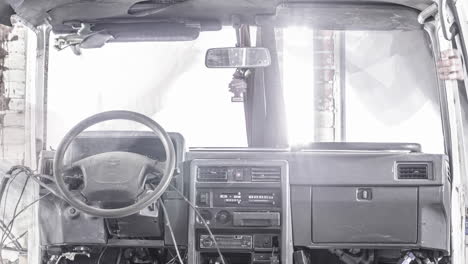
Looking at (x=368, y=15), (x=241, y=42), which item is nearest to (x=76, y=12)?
(x=241, y=42)

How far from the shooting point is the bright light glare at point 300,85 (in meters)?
5.68

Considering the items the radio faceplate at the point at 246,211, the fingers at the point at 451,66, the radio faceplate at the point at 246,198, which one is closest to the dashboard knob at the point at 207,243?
the radio faceplate at the point at 246,211

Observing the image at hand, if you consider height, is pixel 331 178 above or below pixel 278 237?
above

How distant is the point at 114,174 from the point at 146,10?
91cm

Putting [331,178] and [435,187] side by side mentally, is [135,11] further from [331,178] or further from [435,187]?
[435,187]

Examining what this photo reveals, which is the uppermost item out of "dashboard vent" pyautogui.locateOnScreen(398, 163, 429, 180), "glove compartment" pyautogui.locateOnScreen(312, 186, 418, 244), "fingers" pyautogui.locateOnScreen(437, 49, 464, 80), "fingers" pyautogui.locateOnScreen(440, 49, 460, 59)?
"fingers" pyautogui.locateOnScreen(440, 49, 460, 59)

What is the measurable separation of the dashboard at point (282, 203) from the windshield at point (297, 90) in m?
2.26

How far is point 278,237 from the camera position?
276 centimetres

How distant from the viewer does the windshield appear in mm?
5383

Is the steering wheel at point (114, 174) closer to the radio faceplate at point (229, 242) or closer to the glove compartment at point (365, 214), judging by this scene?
the radio faceplate at point (229, 242)

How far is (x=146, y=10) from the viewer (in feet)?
9.77

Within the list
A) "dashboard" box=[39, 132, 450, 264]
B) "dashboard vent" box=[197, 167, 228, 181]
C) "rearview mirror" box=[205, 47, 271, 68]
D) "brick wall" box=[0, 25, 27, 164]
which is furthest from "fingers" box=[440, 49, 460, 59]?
"brick wall" box=[0, 25, 27, 164]

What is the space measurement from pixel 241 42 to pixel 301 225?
1.26 meters

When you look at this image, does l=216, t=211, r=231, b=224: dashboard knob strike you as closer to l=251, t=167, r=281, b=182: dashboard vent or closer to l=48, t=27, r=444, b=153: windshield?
l=251, t=167, r=281, b=182: dashboard vent
